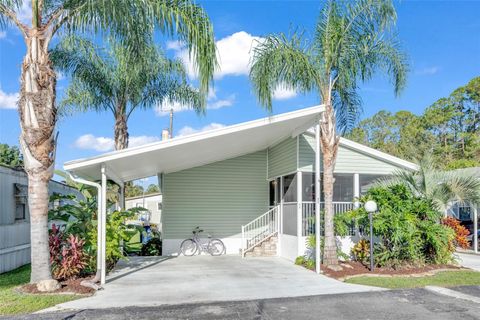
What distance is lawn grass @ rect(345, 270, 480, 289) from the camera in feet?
25.1

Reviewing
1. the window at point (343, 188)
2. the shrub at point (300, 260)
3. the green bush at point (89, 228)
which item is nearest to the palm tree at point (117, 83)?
the green bush at point (89, 228)

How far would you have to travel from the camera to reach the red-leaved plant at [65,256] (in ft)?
Result: 25.0

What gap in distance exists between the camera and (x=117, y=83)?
12.0 metres

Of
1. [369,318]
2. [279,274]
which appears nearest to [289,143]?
[279,274]

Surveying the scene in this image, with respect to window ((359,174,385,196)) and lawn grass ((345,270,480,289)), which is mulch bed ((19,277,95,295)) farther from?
window ((359,174,385,196))

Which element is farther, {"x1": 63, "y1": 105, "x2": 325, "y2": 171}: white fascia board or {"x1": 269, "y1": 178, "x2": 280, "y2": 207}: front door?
{"x1": 269, "y1": 178, "x2": 280, "y2": 207}: front door

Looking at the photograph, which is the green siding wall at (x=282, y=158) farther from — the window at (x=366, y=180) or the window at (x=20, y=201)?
the window at (x=20, y=201)

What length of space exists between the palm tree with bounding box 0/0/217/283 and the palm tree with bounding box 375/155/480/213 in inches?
257

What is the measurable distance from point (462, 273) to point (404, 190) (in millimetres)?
2218

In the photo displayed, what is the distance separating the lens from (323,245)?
9555 millimetres

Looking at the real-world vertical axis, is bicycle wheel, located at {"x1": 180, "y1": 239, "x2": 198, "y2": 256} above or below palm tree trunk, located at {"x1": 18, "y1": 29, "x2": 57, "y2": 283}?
below

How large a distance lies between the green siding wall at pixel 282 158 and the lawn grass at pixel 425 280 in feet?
13.0

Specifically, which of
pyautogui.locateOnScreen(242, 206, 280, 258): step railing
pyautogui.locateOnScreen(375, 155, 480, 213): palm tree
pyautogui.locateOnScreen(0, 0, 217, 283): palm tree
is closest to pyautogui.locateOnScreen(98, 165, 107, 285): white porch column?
pyautogui.locateOnScreen(0, 0, 217, 283): palm tree

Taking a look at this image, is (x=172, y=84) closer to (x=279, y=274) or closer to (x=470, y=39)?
(x=279, y=274)
